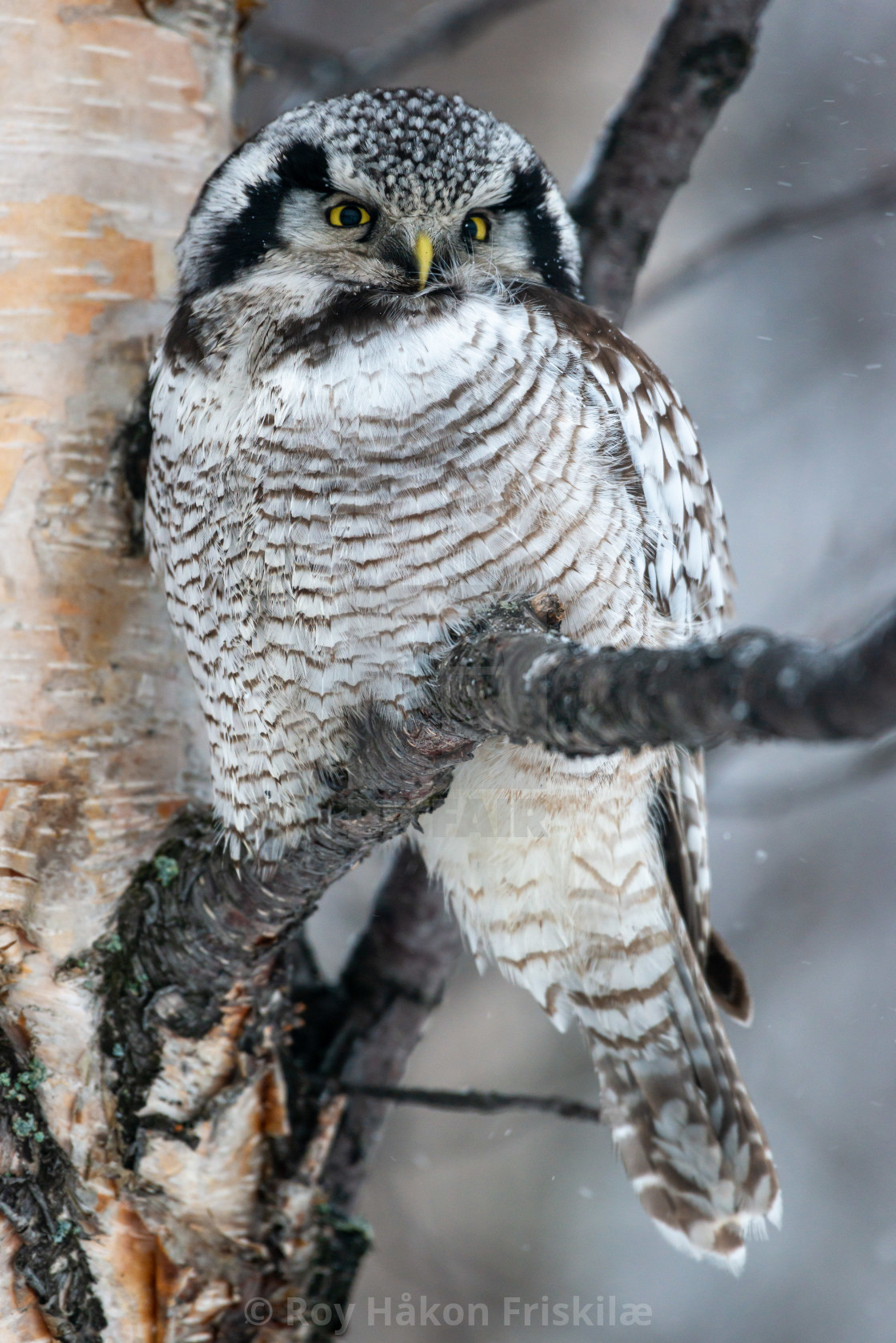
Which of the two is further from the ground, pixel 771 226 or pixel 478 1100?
pixel 771 226

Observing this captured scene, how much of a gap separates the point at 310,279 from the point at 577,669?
1.02m

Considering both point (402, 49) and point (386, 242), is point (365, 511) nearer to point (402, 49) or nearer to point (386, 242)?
point (386, 242)

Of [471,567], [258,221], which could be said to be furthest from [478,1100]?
[258,221]

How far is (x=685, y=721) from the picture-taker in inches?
32.8

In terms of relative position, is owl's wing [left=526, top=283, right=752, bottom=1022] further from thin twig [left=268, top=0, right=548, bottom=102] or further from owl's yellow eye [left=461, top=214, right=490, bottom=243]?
thin twig [left=268, top=0, right=548, bottom=102]

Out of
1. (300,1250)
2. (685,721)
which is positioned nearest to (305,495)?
(685,721)

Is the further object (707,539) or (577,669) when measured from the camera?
(707,539)

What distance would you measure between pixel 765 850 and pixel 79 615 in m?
4.34

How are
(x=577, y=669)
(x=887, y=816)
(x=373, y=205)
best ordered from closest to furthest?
(x=577, y=669)
(x=373, y=205)
(x=887, y=816)

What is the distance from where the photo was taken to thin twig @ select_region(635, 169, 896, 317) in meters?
2.42

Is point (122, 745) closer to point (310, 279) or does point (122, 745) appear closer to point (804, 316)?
point (310, 279)

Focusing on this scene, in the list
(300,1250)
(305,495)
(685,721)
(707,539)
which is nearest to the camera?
(685,721)

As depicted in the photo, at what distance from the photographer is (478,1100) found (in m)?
1.91

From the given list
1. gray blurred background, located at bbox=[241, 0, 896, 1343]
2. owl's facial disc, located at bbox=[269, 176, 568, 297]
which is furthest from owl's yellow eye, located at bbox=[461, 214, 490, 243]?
gray blurred background, located at bbox=[241, 0, 896, 1343]
